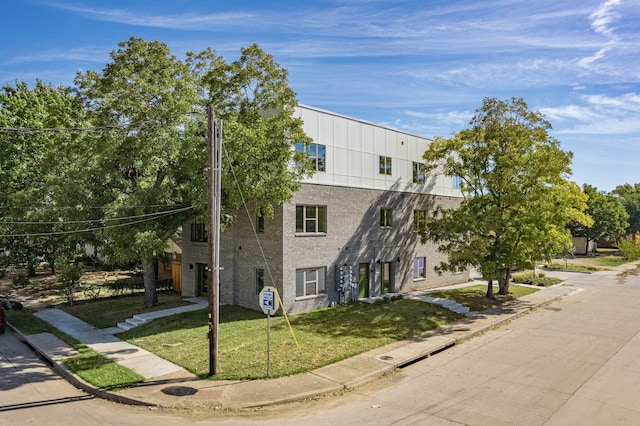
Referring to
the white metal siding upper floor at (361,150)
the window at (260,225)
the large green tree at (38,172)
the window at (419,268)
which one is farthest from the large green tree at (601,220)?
the large green tree at (38,172)

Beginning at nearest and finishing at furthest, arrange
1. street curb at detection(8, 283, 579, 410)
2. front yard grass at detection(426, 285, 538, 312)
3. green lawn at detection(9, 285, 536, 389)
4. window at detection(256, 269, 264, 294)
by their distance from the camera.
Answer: street curb at detection(8, 283, 579, 410), green lawn at detection(9, 285, 536, 389), window at detection(256, 269, 264, 294), front yard grass at detection(426, 285, 538, 312)

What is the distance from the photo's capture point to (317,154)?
845 inches

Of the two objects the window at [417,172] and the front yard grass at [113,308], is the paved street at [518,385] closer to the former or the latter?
the window at [417,172]

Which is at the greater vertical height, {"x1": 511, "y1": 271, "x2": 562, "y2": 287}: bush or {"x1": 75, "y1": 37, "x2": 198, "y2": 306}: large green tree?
{"x1": 75, "y1": 37, "x2": 198, "y2": 306}: large green tree

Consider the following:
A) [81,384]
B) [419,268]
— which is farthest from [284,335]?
[419,268]

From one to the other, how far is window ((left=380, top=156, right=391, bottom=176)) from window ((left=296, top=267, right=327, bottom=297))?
23.5ft

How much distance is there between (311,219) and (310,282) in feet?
10.6

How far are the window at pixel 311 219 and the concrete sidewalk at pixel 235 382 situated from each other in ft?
24.8

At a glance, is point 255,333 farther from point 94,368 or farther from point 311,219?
point 311,219

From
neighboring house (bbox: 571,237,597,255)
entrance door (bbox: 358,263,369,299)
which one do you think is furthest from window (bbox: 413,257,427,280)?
neighboring house (bbox: 571,237,597,255)

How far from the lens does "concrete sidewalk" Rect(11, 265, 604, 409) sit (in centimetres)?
1112

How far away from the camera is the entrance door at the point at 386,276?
25391mm

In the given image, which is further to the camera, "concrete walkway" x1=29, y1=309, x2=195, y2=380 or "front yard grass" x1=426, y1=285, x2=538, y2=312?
"front yard grass" x1=426, y1=285, x2=538, y2=312

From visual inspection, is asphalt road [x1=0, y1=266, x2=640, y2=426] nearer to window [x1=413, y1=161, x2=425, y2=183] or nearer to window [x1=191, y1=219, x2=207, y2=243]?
window [x1=191, y1=219, x2=207, y2=243]
